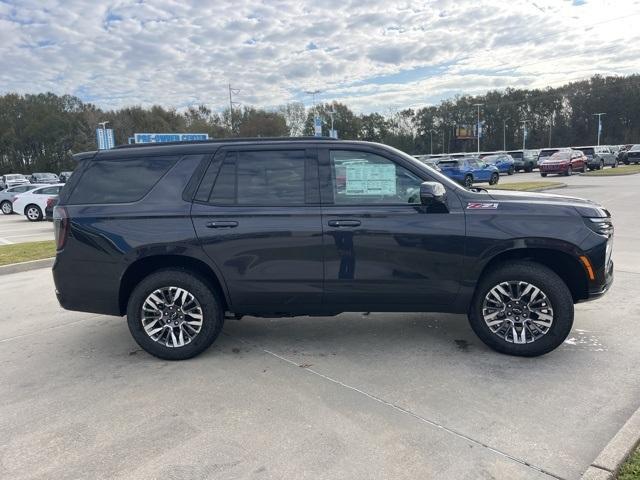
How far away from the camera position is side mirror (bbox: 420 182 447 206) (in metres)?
3.82

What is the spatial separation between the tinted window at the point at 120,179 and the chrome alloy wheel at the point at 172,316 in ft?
3.06

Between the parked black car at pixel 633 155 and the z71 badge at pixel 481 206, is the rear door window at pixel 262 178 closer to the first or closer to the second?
the z71 badge at pixel 481 206

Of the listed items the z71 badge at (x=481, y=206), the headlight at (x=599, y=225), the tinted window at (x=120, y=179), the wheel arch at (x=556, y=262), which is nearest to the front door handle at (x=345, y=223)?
the z71 badge at (x=481, y=206)

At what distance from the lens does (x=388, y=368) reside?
403cm

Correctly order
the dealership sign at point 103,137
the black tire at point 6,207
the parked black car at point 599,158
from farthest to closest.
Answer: the parked black car at point 599,158 < the dealership sign at point 103,137 < the black tire at point 6,207

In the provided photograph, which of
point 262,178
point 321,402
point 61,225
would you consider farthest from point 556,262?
point 61,225

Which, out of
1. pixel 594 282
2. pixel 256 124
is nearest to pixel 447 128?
pixel 256 124

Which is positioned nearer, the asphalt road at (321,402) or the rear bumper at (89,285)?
the asphalt road at (321,402)

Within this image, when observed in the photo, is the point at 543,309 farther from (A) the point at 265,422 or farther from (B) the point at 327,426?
(A) the point at 265,422

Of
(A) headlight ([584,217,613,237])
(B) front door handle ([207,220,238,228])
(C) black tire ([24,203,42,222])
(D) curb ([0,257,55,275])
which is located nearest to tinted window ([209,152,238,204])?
(B) front door handle ([207,220,238,228])

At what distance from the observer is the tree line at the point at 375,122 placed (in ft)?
248

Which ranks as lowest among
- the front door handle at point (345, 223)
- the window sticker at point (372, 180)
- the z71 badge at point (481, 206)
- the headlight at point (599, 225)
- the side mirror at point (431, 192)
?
the headlight at point (599, 225)

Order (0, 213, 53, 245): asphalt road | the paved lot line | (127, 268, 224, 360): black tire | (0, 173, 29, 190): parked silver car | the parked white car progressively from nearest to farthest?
the paved lot line → (127, 268, 224, 360): black tire → (0, 213, 53, 245): asphalt road → the parked white car → (0, 173, 29, 190): parked silver car

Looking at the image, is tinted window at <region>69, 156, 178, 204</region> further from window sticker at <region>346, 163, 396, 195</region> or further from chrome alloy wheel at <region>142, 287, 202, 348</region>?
window sticker at <region>346, 163, 396, 195</region>
